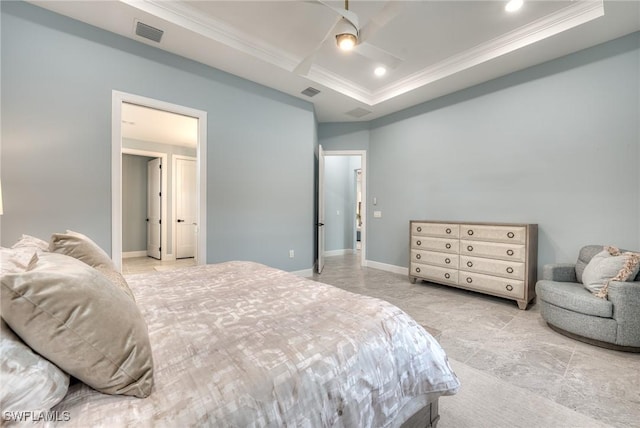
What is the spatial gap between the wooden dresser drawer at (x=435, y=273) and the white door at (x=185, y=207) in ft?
16.0

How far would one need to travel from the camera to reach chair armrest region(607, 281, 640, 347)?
2.01 meters

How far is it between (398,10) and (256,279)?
81.7 inches

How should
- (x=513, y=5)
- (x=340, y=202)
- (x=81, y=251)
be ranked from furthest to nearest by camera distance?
(x=340, y=202) → (x=513, y=5) → (x=81, y=251)

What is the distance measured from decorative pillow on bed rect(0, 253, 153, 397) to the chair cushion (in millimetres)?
3056

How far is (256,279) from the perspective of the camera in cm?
175

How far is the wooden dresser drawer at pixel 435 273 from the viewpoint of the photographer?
3595 millimetres

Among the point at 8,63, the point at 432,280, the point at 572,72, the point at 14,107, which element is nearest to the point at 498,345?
the point at 432,280

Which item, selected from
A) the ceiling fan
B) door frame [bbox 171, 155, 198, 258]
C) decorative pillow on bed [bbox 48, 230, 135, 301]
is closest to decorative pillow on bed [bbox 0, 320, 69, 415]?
decorative pillow on bed [bbox 48, 230, 135, 301]

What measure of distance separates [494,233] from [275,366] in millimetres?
3288

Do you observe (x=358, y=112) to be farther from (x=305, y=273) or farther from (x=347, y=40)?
(x=305, y=273)

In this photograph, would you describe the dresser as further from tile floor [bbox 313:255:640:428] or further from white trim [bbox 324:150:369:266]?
white trim [bbox 324:150:369:266]

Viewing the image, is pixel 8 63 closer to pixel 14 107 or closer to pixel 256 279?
pixel 14 107

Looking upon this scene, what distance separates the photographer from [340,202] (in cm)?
729

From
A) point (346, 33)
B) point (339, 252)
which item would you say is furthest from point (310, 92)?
point (339, 252)
